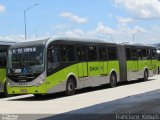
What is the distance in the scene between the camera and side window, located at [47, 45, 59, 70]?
20656 mm

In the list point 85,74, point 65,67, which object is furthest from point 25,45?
point 85,74

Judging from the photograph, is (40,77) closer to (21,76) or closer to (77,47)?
(21,76)

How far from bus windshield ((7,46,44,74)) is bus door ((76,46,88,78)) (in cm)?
306

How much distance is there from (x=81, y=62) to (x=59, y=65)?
239 cm

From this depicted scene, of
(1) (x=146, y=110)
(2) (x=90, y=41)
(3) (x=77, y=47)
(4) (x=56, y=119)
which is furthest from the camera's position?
(2) (x=90, y=41)

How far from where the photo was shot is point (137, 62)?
106 ft

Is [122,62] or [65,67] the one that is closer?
[65,67]

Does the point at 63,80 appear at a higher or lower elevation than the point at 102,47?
lower

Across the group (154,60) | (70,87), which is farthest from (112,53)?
(154,60)

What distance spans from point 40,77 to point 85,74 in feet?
13.7

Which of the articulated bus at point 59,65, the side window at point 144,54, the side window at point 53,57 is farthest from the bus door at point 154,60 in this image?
the side window at point 53,57

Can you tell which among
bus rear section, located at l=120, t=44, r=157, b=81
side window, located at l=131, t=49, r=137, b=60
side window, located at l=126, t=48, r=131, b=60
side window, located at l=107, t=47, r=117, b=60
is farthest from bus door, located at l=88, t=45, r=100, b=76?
side window, located at l=131, t=49, r=137, b=60

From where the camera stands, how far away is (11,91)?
21000 mm

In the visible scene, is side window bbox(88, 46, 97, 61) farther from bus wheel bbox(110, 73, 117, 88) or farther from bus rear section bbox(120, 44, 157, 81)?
bus rear section bbox(120, 44, 157, 81)
